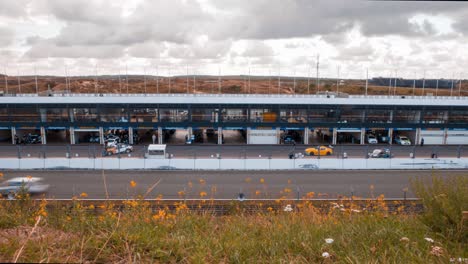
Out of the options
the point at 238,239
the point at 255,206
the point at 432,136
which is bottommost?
the point at 432,136

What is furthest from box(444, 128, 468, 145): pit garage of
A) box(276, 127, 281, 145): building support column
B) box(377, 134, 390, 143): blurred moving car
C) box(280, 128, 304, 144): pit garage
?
box(276, 127, 281, 145): building support column

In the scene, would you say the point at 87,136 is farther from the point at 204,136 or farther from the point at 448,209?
the point at 448,209

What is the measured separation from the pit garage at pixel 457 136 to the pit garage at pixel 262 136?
12670 mm

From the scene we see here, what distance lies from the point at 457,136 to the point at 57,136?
29871 mm

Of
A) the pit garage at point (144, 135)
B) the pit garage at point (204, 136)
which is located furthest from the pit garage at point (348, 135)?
the pit garage at point (144, 135)

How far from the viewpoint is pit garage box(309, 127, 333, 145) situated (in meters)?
23.1

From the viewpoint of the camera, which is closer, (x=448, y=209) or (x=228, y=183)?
(x=448, y=209)

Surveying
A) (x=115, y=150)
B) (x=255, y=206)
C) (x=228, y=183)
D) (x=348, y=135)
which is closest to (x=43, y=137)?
(x=115, y=150)

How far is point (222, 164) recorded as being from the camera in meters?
13.9

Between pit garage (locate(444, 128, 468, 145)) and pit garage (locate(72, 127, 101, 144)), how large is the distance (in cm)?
2520

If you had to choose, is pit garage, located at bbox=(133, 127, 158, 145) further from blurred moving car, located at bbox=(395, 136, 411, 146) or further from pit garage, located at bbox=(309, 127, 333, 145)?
blurred moving car, located at bbox=(395, 136, 411, 146)

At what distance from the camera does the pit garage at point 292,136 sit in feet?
75.0

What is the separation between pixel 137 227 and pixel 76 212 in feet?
Result: 2.32

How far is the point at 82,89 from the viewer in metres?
52.5
